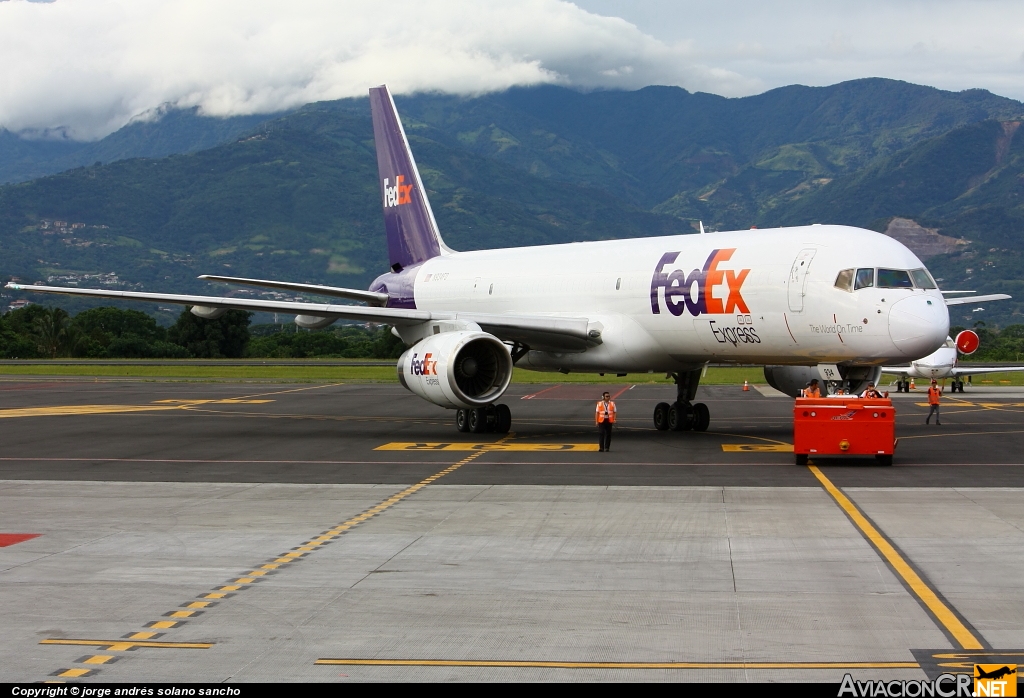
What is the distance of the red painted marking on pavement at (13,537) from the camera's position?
1390cm

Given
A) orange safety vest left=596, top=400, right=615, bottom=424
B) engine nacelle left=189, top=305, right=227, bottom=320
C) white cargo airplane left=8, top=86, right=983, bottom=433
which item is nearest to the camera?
white cargo airplane left=8, top=86, right=983, bottom=433

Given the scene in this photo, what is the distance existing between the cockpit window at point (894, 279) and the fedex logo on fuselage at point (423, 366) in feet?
31.7

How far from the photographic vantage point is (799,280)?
2364 cm

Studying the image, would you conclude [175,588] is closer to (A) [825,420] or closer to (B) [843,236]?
(A) [825,420]

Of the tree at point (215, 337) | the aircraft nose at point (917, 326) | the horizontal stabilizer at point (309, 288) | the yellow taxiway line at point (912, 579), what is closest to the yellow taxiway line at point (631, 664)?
the yellow taxiway line at point (912, 579)

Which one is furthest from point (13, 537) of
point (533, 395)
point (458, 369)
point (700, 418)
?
point (533, 395)

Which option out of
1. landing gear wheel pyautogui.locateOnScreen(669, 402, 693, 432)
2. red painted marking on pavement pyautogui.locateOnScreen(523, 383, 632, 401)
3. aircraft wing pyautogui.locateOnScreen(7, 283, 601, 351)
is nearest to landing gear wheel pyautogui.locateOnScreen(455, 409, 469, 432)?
aircraft wing pyautogui.locateOnScreen(7, 283, 601, 351)

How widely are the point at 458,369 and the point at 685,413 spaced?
5970mm

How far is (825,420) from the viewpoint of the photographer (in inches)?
843

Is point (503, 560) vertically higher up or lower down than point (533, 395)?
higher up

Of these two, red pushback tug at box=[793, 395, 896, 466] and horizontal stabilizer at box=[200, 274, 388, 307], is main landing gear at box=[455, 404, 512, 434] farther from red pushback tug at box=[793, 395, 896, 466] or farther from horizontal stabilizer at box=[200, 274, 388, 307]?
red pushback tug at box=[793, 395, 896, 466]

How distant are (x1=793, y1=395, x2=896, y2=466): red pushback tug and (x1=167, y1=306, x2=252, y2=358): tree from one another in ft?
242

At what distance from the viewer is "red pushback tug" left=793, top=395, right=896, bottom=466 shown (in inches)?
836

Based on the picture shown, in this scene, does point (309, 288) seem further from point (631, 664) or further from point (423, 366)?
point (631, 664)
